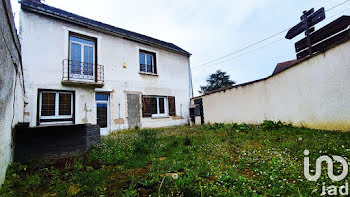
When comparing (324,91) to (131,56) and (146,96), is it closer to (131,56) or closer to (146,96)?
(146,96)

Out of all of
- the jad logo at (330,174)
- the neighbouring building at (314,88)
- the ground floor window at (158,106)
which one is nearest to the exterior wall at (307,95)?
the neighbouring building at (314,88)

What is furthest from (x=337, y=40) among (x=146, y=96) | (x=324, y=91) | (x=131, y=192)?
(x=146, y=96)

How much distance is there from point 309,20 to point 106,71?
29.0 feet

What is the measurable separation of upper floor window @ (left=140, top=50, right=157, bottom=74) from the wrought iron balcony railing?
2.76 meters

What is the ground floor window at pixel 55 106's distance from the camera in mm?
6396

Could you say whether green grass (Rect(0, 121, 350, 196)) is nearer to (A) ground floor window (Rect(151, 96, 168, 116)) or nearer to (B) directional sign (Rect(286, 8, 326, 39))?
(B) directional sign (Rect(286, 8, 326, 39))

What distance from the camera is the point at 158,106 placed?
10.3 metres

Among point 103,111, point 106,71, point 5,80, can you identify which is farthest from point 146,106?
point 5,80

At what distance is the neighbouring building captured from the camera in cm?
364

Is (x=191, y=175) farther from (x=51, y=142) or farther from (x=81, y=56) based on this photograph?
(x=81, y=56)

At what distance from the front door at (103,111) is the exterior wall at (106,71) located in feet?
0.93

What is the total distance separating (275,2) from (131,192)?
11.6 meters

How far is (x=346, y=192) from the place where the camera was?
1.46 meters

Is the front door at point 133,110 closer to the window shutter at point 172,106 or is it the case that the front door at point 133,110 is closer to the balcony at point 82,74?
the balcony at point 82,74
